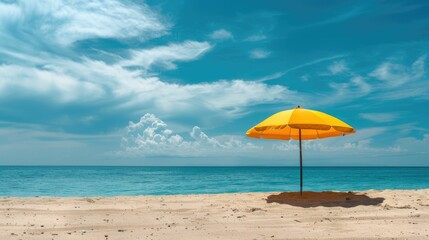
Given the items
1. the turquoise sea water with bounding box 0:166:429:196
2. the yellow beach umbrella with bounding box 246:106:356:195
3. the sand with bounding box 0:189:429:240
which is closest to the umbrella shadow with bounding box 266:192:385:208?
the sand with bounding box 0:189:429:240

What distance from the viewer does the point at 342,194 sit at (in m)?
9.83

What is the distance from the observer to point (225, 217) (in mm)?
6879

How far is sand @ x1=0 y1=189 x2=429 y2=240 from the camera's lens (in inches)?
217

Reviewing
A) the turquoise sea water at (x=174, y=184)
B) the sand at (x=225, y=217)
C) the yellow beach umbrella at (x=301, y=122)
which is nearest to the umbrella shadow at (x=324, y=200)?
the sand at (x=225, y=217)

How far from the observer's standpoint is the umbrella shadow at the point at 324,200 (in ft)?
27.4

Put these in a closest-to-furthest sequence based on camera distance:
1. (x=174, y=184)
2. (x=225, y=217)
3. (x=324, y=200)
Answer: (x=225, y=217) → (x=324, y=200) → (x=174, y=184)

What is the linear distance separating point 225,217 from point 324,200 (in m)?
3.19

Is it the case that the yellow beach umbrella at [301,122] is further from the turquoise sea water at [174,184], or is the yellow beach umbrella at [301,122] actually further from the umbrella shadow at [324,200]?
the turquoise sea water at [174,184]

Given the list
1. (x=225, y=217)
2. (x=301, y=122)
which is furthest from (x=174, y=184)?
(x=225, y=217)

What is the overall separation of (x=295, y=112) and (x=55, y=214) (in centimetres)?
572

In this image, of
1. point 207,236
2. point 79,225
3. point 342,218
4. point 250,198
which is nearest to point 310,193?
point 250,198

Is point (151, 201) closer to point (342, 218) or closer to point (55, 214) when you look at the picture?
point (55, 214)

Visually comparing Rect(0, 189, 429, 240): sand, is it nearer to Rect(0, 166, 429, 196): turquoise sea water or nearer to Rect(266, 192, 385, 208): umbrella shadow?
Rect(266, 192, 385, 208): umbrella shadow

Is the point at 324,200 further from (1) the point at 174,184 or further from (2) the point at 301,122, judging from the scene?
(1) the point at 174,184
